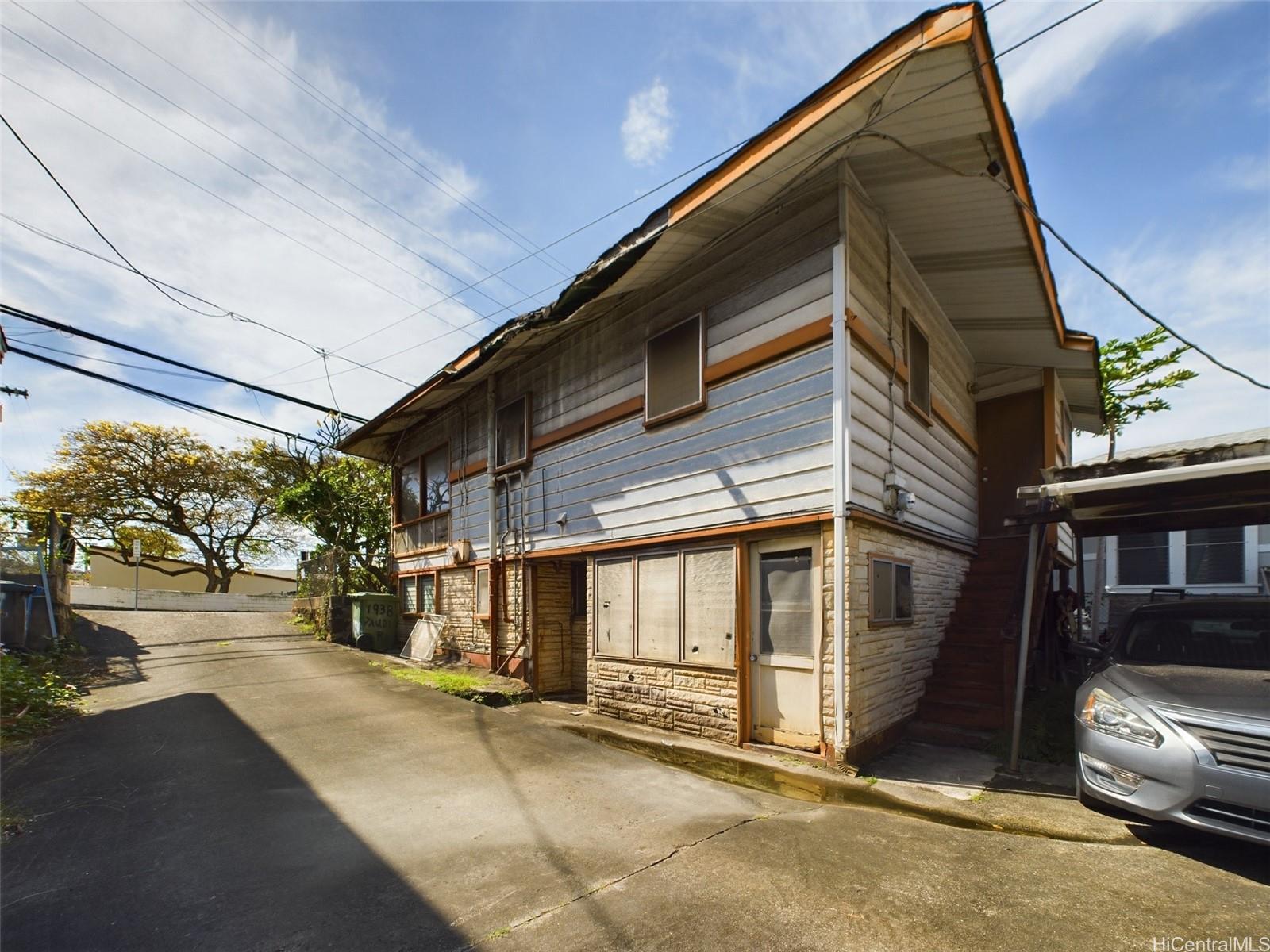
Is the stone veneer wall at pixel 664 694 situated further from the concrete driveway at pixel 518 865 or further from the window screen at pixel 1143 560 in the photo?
the window screen at pixel 1143 560

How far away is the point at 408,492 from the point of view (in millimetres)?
15164

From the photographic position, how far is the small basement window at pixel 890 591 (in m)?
6.00

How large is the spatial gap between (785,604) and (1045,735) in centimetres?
291

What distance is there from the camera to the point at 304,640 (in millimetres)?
14828

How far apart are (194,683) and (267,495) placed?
79.0 feet

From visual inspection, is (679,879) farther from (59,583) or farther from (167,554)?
(167,554)

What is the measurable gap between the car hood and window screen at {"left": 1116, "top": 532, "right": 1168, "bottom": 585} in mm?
18682

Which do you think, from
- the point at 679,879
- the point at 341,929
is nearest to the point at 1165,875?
the point at 679,879

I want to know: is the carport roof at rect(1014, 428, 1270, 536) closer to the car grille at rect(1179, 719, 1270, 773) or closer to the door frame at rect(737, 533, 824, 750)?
the car grille at rect(1179, 719, 1270, 773)

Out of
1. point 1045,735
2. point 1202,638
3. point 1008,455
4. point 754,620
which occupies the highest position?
point 1008,455

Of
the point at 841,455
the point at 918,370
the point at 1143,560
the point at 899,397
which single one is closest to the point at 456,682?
the point at 841,455

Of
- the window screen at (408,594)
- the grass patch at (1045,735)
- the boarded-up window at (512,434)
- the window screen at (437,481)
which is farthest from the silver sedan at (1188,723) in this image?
the window screen at (408,594)

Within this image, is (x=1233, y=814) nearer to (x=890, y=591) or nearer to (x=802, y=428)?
(x=890, y=591)

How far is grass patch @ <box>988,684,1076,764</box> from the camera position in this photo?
5773 millimetres
